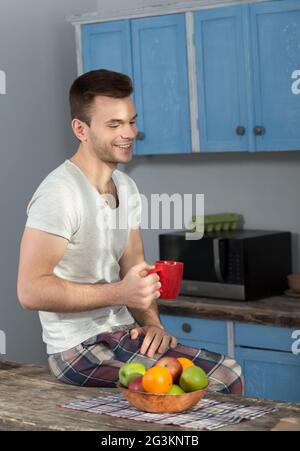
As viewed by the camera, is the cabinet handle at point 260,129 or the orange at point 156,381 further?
the cabinet handle at point 260,129

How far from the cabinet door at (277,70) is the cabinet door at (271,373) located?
3.24 feet

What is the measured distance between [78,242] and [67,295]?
0.23m

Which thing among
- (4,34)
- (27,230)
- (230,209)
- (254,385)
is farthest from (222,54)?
(27,230)

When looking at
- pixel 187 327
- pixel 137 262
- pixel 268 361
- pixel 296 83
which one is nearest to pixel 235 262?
pixel 187 327

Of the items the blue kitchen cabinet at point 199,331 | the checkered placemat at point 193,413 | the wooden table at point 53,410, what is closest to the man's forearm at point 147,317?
the wooden table at point 53,410

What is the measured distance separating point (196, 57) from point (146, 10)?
384 millimetres

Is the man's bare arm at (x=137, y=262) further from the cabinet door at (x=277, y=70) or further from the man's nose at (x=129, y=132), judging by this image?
the cabinet door at (x=277, y=70)

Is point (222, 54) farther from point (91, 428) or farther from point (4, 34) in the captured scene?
point (91, 428)

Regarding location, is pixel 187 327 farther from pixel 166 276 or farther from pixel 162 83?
pixel 166 276

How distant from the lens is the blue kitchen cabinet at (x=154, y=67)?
4707 mm

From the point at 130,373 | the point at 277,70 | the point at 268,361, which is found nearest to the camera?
the point at 130,373

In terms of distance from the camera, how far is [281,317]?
13.5 feet

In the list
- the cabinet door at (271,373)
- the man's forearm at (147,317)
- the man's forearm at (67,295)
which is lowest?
the cabinet door at (271,373)

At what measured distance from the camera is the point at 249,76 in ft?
14.6
